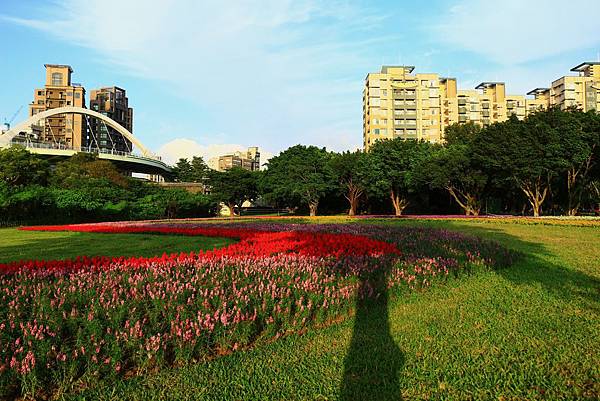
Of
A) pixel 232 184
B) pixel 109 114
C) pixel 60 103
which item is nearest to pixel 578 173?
pixel 232 184

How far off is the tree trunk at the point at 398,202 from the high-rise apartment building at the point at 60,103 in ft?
A: 380

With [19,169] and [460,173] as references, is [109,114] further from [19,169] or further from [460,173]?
[460,173]

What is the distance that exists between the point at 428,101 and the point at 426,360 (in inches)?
4161

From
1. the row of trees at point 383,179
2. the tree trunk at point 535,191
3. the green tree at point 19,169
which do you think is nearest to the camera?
the row of trees at point 383,179

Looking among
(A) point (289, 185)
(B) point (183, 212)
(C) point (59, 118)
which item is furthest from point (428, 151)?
(C) point (59, 118)

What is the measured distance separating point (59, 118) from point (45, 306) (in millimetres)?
153233

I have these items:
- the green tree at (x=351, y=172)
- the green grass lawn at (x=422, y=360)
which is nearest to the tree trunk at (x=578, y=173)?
the green tree at (x=351, y=172)

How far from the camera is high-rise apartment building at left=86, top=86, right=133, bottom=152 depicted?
14888cm

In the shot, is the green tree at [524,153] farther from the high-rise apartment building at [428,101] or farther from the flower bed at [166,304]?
the high-rise apartment building at [428,101]

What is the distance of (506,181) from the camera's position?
120 feet

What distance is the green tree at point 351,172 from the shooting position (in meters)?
43.2

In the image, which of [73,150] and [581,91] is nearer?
[73,150]

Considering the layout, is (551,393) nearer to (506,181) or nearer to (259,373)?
(259,373)

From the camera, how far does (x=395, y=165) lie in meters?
40.7
